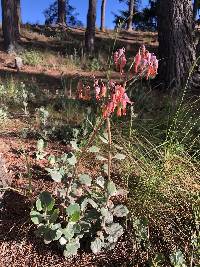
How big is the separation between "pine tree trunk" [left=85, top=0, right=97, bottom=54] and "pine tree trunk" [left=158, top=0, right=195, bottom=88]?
9475 millimetres

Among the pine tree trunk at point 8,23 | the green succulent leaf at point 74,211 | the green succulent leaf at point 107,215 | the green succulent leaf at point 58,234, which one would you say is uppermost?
the pine tree trunk at point 8,23

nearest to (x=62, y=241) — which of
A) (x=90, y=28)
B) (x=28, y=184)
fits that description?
(x=28, y=184)

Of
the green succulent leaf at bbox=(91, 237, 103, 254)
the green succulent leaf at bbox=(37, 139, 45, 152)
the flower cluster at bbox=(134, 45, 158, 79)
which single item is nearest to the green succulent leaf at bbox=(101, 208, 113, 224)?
the green succulent leaf at bbox=(91, 237, 103, 254)

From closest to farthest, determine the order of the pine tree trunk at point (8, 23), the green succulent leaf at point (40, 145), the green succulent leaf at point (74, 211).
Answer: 1. the green succulent leaf at point (74, 211)
2. the green succulent leaf at point (40, 145)
3. the pine tree trunk at point (8, 23)

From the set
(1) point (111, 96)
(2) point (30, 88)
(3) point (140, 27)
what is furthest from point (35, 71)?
(3) point (140, 27)

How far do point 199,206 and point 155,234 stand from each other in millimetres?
371

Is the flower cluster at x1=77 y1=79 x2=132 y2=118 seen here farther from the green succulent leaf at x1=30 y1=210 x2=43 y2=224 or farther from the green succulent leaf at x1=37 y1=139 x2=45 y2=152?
the green succulent leaf at x1=37 y1=139 x2=45 y2=152

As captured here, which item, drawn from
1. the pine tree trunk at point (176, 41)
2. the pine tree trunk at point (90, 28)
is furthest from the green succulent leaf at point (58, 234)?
the pine tree trunk at point (90, 28)

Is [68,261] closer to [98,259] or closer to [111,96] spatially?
[98,259]

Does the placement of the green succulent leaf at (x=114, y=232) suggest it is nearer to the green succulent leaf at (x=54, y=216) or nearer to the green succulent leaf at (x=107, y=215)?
the green succulent leaf at (x=107, y=215)

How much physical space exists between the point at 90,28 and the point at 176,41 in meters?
10.1

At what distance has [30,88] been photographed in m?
8.09

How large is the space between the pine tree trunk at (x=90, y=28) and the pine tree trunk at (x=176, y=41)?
9.47 metres

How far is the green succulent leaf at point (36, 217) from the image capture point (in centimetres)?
271
